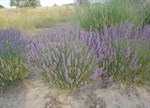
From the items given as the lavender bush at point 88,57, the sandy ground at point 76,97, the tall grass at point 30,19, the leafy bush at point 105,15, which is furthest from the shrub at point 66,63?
the tall grass at point 30,19

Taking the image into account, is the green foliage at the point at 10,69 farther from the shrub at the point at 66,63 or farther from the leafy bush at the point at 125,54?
the leafy bush at the point at 125,54

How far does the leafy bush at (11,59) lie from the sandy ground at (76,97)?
0.17 metres

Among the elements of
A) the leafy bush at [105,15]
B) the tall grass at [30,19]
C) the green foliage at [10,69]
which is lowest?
the tall grass at [30,19]

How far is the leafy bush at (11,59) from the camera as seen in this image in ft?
8.74

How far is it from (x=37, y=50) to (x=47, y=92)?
1.62ft

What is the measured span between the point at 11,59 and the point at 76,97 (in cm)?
89

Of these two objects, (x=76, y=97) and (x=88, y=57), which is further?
(x=76, y=97)

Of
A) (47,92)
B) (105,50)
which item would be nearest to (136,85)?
(105,50)

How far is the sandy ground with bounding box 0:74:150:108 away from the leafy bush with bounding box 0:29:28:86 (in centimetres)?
17

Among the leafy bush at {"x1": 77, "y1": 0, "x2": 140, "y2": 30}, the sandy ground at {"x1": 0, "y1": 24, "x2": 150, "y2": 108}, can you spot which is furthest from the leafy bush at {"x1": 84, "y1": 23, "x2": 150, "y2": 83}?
the leafy bush at {"x1": 77, "y1": 0, "x2": 140, "y2": 30}

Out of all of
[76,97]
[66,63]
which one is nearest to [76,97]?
[76,97]

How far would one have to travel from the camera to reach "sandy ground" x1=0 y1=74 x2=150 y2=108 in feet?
8.10

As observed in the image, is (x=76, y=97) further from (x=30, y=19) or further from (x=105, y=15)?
(x=30, y=19)

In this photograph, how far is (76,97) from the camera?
2.53m
